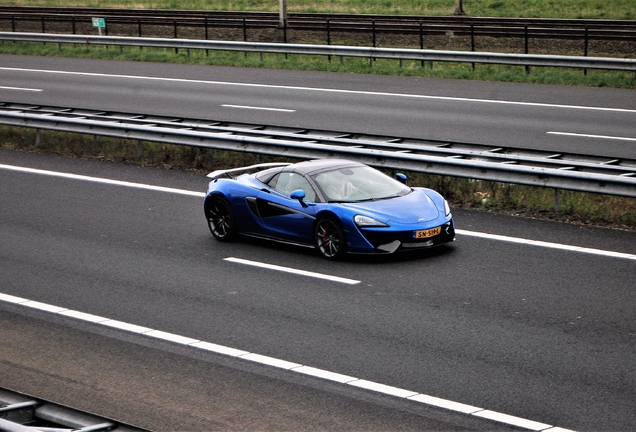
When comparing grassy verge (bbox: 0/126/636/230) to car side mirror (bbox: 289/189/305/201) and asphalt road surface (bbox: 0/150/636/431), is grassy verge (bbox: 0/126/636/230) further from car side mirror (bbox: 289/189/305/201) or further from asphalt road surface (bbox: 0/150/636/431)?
car side mirror (bbox: 289/189/305/201)

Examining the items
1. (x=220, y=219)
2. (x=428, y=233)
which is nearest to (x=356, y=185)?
(x=428, y=233)

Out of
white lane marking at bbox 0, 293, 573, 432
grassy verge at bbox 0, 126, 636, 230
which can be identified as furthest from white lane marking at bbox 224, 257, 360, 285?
grassy verge at bbox 0, 126, 636, 230

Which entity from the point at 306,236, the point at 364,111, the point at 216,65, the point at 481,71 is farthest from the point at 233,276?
the point at 216,65

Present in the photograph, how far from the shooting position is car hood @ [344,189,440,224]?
12297mm

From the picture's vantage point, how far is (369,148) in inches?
692

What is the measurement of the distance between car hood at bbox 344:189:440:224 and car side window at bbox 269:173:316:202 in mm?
697

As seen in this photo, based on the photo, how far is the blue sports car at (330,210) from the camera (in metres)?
12.2

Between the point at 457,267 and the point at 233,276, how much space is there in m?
2.82

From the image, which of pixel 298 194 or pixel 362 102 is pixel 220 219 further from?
pixel 362 102

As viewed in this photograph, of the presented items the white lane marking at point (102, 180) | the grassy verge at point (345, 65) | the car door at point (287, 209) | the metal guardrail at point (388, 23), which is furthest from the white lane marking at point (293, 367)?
the metal guardrail at point (388, 23)

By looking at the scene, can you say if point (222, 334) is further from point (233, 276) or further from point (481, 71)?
point (481, 71)

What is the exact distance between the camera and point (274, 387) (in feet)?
27.9

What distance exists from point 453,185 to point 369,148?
6.66ft

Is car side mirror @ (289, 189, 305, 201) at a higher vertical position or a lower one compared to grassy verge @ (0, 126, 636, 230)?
higher
